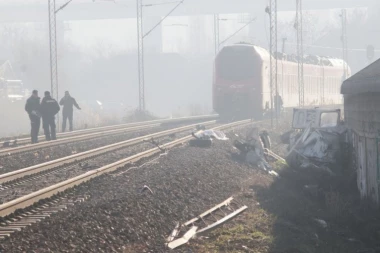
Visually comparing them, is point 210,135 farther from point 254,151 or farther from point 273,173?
point 273,173

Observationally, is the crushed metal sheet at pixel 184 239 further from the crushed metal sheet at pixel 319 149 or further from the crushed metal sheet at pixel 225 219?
the crushed metal sheet at pixel 319 149

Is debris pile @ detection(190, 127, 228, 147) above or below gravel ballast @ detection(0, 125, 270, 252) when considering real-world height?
above

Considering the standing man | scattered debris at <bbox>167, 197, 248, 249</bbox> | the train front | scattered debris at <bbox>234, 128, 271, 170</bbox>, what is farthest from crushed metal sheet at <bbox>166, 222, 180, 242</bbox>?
the standing man

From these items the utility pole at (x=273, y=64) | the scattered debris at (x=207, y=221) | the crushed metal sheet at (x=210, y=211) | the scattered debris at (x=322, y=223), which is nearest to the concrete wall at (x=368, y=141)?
the scattered debris at (x=322, y=223)

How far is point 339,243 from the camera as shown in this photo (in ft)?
29.2

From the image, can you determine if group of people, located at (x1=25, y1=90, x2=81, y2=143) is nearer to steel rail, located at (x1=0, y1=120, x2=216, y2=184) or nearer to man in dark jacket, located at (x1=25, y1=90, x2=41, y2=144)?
man in dark jacket, located at (x1=25, y1=90, x2=41, y2=144)

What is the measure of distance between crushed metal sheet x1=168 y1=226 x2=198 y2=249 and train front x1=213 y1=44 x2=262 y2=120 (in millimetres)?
23568

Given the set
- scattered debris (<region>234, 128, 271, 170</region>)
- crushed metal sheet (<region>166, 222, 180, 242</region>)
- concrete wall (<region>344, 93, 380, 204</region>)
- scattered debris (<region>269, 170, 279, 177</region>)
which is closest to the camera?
crushed metal sheet (<region>166, 222, 180, 242</region>)

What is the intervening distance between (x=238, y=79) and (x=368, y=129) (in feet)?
69.5

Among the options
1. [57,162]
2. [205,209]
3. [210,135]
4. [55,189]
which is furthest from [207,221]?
[210,135]

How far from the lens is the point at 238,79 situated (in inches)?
1277

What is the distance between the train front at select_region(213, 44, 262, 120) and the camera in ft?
106

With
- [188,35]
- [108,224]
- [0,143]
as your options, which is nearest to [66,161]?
[0,143]

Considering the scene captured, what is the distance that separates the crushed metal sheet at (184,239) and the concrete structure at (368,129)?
348 cm
